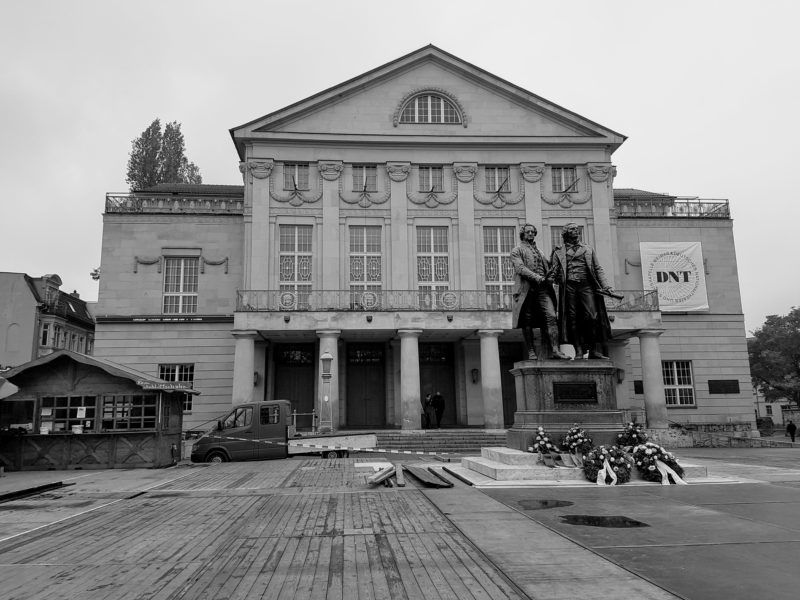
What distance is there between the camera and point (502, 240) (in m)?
32.4

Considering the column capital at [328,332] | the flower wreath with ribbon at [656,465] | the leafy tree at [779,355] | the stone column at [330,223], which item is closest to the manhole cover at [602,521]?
the flower wreath with ribbon at [656,465]

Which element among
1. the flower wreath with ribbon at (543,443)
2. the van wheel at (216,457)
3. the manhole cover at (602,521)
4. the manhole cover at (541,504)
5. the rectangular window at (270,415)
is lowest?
the van wheel at (216,457)

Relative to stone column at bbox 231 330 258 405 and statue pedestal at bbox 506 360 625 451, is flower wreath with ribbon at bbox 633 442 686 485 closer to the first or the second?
statue pedestal at bbox 506 360 625 451

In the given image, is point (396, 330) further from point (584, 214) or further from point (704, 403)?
point (704, 403)

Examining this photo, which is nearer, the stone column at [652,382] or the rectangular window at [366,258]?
the stone column at [652,382]

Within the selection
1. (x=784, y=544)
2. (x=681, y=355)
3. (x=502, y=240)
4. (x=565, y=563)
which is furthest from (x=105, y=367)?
(x=681, y=355)

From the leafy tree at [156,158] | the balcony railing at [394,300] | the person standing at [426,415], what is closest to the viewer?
the balcony railing at [394,300]

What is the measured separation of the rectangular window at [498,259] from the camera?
31547 millimetres

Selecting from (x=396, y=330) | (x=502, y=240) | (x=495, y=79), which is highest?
(x=495, y=79)

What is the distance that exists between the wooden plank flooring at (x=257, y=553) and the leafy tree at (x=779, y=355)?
58072 millimetres

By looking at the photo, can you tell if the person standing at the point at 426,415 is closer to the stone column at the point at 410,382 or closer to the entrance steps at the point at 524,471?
the stone column at the point at 410,382

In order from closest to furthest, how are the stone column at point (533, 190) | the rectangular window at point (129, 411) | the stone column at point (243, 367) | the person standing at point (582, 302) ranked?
the person standing at point (582, 302) → the rectangular window at point (129, 411) → the stone column at point (243, 367) → the stone column at point (533, 190)

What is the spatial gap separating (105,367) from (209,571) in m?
13.6

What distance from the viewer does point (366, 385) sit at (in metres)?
31.6
